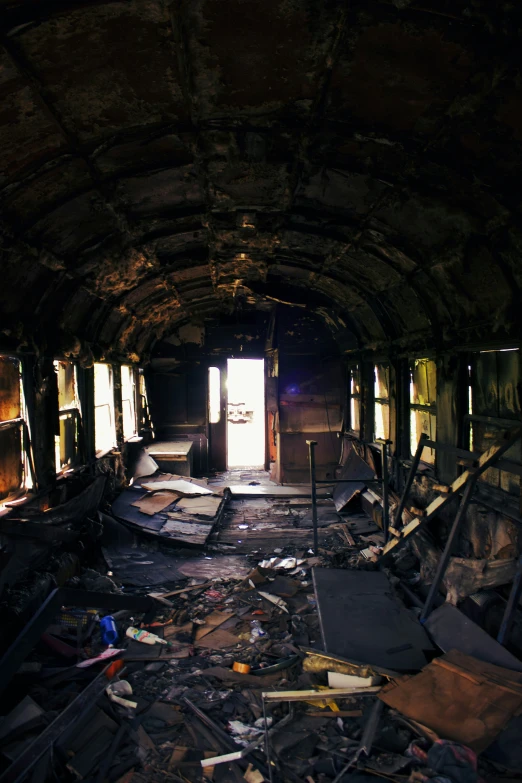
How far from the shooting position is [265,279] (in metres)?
8.98

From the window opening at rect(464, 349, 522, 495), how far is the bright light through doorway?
8.25 m

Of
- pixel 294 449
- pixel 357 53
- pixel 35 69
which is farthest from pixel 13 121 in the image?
pixel 294 449

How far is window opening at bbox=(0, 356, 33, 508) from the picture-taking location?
197 inches

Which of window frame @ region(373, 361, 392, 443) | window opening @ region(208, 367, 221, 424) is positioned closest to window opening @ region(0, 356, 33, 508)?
window frame @ region(373, 361, 392, 443)

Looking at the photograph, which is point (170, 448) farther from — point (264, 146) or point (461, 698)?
point (461, 698)

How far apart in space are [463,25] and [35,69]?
7.83ft

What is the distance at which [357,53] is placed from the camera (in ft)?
9.08

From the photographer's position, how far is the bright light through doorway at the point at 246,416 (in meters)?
16.1

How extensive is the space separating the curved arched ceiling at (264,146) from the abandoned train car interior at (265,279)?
0.07 feet

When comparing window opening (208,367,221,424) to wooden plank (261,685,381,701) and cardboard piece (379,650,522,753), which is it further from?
cardboard piece (379,650,522,753)

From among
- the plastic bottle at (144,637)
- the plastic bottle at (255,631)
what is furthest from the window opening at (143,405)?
the plastic bottle at (255,631)

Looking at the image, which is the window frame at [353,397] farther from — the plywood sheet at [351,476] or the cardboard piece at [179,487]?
the cardboard piece at [179,487]

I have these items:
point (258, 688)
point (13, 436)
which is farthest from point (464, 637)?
point (13, 436)

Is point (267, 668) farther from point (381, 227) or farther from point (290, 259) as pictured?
point (290, 259)
